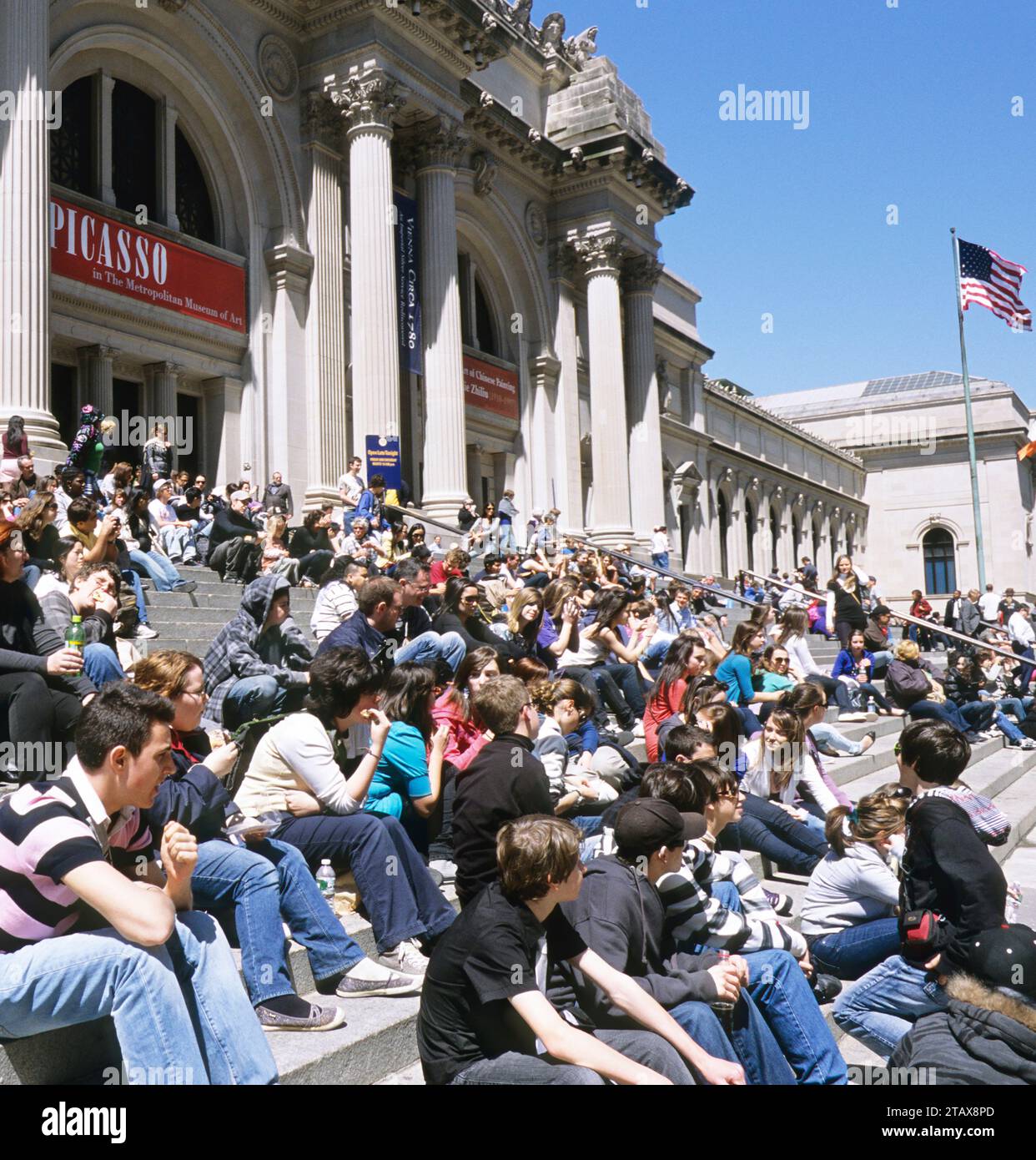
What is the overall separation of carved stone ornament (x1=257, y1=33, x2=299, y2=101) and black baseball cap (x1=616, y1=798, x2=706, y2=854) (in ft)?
65.7

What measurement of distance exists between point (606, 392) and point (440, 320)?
7.64m

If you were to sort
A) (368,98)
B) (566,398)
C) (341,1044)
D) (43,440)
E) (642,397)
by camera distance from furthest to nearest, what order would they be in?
(642,397), (566,398), (368,98), (43,440), (341,1044)

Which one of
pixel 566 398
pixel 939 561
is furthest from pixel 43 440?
pixel 939 561

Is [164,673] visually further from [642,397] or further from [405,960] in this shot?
[642,397]

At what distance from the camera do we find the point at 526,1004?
10.0 ft

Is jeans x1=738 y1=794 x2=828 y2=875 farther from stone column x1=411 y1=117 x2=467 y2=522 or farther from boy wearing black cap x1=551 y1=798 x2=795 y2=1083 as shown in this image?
stone column x1=411 y1=117 x2=467 y2=522

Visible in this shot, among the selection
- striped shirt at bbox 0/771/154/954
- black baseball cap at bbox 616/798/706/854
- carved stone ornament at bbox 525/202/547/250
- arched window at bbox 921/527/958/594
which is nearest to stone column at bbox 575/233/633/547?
carved stone ornament at bbox 525/202/547/250

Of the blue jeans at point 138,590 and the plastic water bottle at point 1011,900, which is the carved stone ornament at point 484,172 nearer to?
the blue jeans at point 138,590

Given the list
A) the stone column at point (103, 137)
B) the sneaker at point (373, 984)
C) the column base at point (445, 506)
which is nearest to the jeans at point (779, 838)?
the sneaker at point (373, 984)

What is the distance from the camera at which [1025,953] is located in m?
3.82

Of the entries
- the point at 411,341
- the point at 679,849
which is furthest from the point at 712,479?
the point at 679,849

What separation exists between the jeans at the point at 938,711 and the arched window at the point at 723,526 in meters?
31.2

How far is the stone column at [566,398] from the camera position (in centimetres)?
2928

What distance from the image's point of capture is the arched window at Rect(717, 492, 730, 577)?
45062 mm
